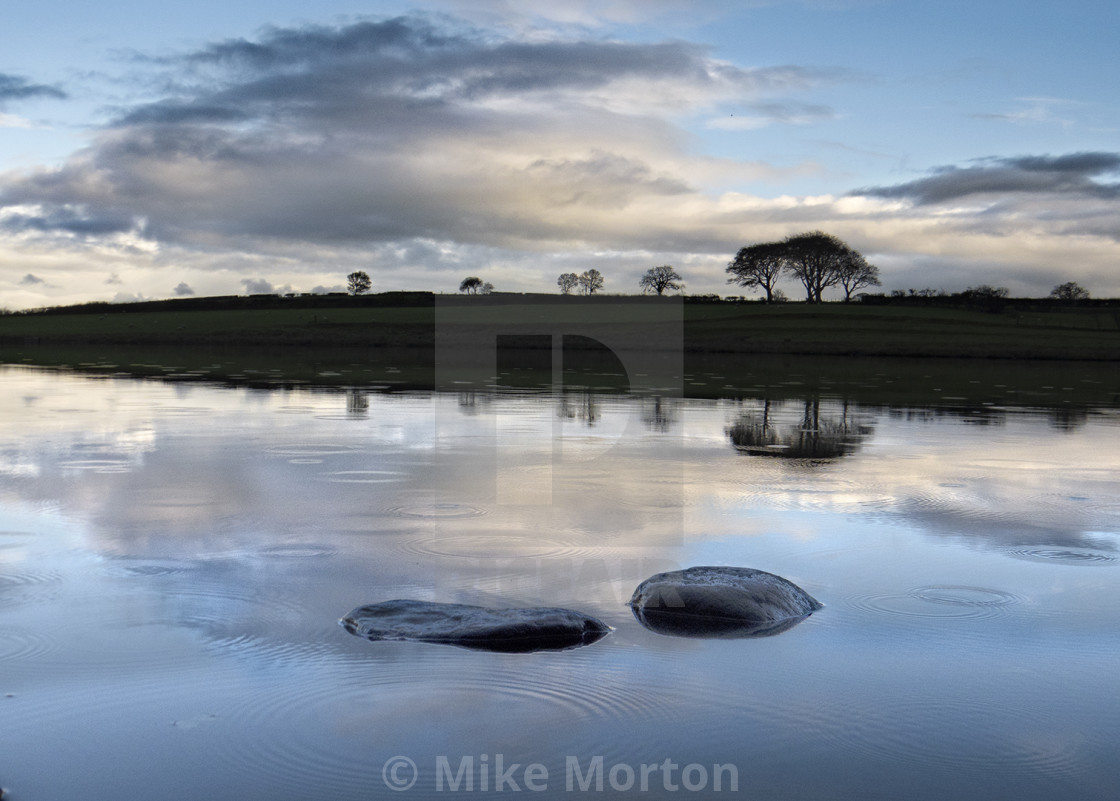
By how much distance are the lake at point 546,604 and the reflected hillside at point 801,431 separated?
18.2 inches

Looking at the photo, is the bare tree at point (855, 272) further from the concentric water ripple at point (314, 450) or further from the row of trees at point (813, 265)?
the concentric water ripple at point (314, 450)

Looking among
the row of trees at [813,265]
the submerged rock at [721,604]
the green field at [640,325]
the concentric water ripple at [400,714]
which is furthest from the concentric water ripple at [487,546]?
the row of trees at [813,265]

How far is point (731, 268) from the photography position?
4284 inches

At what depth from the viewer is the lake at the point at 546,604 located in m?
3.89

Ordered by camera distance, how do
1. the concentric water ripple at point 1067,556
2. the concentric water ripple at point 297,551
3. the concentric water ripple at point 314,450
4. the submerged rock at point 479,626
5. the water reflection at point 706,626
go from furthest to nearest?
the concentric water ripple at point 314,450
the concentric water ripple at point 1067,556
the concentric water ripple at point 297,551
the water reflection at point 706,626
the submerged rock at point 479,626

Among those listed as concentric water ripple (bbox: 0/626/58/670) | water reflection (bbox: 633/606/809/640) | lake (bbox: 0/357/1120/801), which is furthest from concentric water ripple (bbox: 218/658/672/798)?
concentric water ripple (bbox: 0/626/58/670)

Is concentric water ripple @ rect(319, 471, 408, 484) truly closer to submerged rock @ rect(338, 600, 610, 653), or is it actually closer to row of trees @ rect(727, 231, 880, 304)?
submerged rock @ rect(338, 600, 610, 653)

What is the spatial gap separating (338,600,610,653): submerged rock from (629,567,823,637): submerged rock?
1.52ft

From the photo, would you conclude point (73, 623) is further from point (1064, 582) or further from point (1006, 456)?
point (1006, 456)

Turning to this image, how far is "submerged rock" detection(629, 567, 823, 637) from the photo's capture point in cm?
571

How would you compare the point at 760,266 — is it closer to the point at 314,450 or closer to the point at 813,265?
the point at 813,265

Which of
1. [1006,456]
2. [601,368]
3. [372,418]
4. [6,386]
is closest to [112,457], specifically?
[372,418]

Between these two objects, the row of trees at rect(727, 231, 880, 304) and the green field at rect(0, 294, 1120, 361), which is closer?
the green field at rect(0, 294, 1120, 361)

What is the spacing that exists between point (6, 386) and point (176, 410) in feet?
32.3
